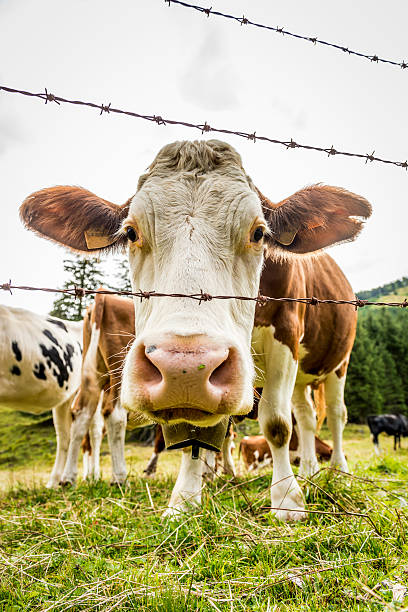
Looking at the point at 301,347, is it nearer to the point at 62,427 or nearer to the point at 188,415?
the point at 188,415

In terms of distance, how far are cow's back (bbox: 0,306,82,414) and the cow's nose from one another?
5747 millimetres

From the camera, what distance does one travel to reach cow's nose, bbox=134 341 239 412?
1.63 meters

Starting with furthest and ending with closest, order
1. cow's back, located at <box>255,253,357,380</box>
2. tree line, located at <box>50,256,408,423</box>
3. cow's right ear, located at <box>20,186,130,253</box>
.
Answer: tree line, located at <box>50,256,408,423</box> → cow's back, located at <box>255,253,357,380</box> → cow's right ear, located at <box>20,186,130,253</box>

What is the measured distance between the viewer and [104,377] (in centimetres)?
598

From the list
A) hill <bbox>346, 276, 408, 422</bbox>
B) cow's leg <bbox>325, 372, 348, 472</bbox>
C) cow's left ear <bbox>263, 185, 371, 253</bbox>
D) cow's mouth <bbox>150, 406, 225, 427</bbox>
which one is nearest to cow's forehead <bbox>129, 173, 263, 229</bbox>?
cow's left ear <bbox>263, 185, 371, 253</bbox>

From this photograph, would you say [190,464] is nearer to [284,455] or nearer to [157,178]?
[284,455]

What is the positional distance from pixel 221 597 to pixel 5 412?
2143 cm

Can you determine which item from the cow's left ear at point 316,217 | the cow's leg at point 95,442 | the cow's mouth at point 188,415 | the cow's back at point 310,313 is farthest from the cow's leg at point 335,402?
the cow's mouth at point 188,415

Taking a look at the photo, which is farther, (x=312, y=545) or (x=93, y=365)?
(x=93, y=365)

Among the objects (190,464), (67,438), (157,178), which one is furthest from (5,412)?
(157,178)

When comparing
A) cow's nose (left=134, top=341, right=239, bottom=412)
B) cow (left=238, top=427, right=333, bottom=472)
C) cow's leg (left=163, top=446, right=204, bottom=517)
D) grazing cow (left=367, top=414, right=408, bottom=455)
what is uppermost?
cow's nose (left=134, top=341, right=239, bottom=412)

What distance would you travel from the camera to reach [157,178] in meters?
2.61

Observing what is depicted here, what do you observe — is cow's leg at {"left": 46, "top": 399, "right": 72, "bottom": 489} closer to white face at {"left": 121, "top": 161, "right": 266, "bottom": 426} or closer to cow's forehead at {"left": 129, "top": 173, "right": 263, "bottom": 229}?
white face at {"left": 121, "top": 161, "right": 266, "bottom": 426}

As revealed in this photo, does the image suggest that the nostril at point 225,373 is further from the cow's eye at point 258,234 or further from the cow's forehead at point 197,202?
the cow's eye at point 258,234
